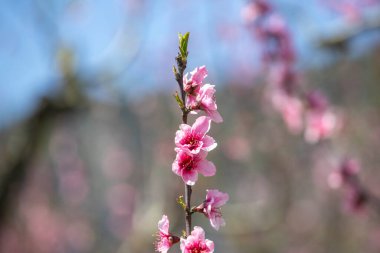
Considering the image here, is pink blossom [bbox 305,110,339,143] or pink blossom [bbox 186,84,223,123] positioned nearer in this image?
pink blossom [bbox 186,84,223,123]

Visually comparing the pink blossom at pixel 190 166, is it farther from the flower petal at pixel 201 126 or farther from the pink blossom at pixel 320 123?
the pink blossom at pixel 320 123

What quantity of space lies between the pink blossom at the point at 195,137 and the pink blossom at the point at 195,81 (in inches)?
3.5

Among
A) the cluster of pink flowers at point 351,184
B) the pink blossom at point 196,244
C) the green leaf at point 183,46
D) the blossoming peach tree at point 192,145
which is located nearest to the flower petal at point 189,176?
the blossoming peach tree at point 192,145

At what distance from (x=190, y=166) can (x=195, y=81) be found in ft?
0.72

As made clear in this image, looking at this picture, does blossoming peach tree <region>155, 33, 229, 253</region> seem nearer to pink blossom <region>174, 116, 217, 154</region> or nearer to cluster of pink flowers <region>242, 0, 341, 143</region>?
pink blossom <region>174, 116, 217, 154</region>

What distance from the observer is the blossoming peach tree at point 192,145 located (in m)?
1.07

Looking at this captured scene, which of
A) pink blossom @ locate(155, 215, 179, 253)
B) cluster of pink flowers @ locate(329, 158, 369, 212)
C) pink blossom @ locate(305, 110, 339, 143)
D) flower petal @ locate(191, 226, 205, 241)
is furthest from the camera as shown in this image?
pink blossom @ locate(305, 110, 339, 143)

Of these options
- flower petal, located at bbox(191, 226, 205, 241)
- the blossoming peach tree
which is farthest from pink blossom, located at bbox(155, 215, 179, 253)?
flower petal, located at bbox(191, 226, 205, 241)

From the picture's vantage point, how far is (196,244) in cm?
103

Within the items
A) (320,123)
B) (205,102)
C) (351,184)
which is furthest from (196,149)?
(320,123)

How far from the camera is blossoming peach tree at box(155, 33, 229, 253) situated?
1072 mm

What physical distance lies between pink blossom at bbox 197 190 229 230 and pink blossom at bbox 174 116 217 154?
0.41ft

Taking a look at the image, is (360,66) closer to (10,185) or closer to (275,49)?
(275,49)

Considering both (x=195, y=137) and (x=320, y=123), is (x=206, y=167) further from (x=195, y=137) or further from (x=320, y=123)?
(x=320, y=123)
